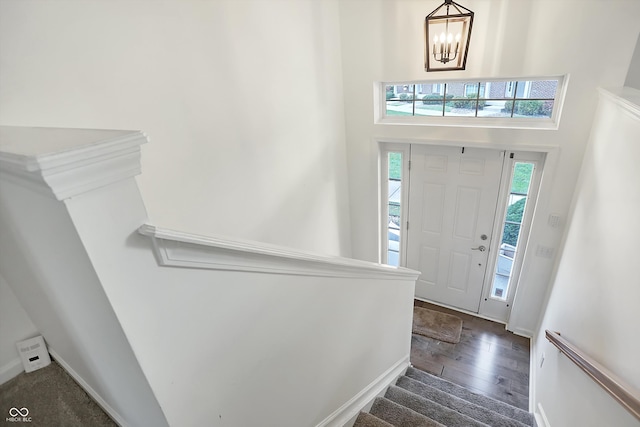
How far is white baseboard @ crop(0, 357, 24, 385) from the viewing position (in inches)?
49.9

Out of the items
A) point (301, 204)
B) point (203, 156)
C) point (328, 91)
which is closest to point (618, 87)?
point (328, 91)

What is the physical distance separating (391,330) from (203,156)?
1.84 metres

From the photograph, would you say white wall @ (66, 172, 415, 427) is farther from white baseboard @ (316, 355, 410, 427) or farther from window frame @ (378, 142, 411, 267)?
window frame @ (378, 142, 411, 267)

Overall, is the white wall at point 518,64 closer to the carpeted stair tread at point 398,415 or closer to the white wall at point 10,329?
the carpeted stair tread at point 398,415

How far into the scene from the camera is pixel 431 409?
2.32 meters

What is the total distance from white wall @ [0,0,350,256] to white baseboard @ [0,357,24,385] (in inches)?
31.2

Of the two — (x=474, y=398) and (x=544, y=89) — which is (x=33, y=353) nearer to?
(x=474, y=398)

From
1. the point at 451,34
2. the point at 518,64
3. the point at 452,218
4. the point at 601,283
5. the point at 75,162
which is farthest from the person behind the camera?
the point at 452,218

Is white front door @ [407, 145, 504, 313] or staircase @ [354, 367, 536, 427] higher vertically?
white front door @ [407, 145, 504, 313]

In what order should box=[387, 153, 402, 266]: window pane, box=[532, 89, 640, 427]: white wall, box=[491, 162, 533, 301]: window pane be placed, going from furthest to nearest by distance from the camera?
box=[387, 153, 402, 266]: window pane
box=[491, 162, 533, 301]: window pane
box=[532, 89, 640, 427]: white wall

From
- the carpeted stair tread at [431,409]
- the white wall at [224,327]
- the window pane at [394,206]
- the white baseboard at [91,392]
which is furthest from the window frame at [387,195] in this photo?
the white baseboard at [91,392]

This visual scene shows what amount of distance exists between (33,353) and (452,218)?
3.69 m

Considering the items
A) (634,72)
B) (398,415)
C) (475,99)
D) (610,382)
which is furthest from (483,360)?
(634,72)

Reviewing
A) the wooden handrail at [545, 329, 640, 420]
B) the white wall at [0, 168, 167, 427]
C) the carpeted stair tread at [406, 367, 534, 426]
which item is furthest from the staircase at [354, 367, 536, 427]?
the white wall at [0, 168, 167, 427]
